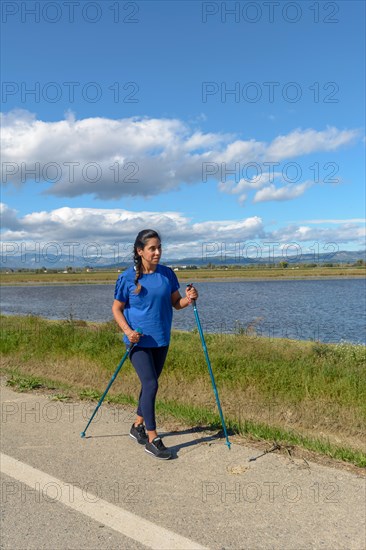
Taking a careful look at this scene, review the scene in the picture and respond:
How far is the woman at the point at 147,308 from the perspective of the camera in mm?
5082

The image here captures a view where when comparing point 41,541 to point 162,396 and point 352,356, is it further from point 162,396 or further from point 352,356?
point 352,356

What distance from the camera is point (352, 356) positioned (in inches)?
547

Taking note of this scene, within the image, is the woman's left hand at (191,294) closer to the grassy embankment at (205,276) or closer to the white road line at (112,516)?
the white road line at (112,516)

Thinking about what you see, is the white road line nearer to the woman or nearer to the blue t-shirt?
the woman

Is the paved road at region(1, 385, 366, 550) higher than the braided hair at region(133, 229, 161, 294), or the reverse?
the braided hair at region(133, 229, 161, 294)

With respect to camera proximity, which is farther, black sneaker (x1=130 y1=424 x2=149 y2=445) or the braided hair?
black sneaker (x1=130 y1=424 x2=149 y2=445)

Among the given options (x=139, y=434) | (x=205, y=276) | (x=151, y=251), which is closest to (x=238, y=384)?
(x=139, y=434)

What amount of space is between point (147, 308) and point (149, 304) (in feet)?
0.15

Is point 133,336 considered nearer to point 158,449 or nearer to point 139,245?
point 139,245

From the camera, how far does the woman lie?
16.7 ft

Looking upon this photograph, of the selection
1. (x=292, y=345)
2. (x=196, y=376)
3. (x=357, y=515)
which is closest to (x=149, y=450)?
(x=357, y=515)

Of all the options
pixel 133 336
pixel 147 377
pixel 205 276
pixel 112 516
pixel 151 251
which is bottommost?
pixel 205 276

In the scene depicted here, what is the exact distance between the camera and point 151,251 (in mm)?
5062

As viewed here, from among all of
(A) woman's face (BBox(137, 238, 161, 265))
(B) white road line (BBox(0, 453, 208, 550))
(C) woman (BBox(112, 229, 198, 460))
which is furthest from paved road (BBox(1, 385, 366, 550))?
(A) woman's face (BBox(137, 238, 161, 265))
